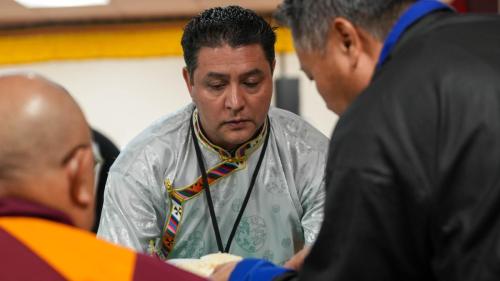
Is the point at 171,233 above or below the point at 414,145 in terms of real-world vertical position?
below

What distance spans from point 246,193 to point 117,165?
35 cm

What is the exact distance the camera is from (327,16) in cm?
96

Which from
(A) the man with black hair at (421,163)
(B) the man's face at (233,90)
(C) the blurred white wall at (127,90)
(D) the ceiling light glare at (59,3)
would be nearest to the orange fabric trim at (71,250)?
(A) the man with black hair at (421,163)

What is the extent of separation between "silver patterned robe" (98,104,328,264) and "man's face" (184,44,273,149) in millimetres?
81

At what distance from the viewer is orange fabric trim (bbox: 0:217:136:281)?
85cm

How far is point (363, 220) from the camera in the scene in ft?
2.66

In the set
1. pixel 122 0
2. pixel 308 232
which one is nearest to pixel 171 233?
pixel 308 232

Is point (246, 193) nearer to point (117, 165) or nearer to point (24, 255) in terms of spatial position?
point (117, 165)

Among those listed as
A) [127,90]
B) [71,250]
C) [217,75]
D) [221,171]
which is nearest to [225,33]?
[217,75]

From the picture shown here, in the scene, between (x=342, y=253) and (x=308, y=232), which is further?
(x=308, y=232)

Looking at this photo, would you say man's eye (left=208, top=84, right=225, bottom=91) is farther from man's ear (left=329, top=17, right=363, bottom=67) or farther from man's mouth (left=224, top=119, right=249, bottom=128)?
man's ear (left=329, top=17, right=363, bottom=67)

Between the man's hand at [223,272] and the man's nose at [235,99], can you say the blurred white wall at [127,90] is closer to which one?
the man's nose at [235,99]

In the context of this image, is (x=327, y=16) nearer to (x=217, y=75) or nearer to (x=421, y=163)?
(x=421, y=163)

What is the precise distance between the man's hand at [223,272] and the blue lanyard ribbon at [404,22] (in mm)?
515
